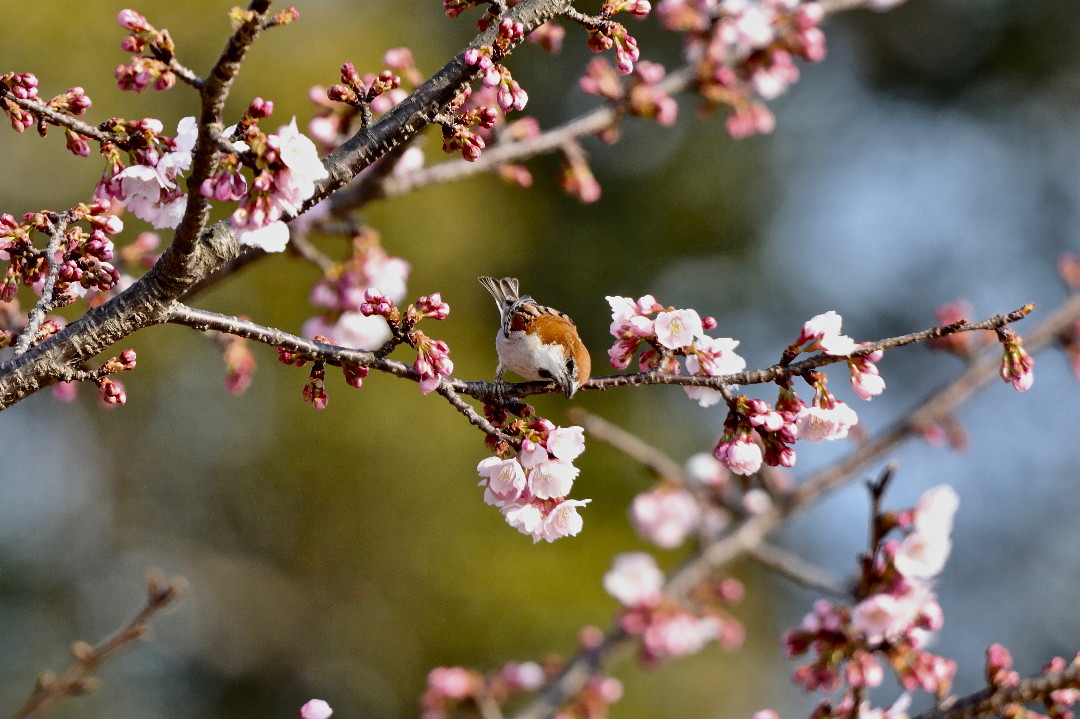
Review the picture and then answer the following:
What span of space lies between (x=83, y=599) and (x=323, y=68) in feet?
18.9

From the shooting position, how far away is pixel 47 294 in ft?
3.62

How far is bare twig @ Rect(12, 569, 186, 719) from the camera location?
1.54 meters

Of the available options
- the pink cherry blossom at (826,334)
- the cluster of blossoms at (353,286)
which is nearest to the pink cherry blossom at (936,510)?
the pink cherry blossom at (826,334)

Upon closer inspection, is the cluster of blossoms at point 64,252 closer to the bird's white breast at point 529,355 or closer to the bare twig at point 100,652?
the bare twig at point 100,652

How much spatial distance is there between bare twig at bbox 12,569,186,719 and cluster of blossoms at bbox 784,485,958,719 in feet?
3.95

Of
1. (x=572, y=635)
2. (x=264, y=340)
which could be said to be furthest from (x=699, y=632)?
(x=572, y=635)

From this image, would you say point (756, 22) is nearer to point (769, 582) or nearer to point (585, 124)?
point (585, 124)

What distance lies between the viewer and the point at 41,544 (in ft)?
27.6

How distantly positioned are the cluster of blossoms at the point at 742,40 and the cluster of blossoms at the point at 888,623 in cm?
138

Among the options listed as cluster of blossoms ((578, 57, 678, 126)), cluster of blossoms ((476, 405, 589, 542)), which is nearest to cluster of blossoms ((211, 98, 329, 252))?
cluster of blossoms ((476, 405, 589, 542))

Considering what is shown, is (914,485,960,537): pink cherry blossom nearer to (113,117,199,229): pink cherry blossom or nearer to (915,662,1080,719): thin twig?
(915,662,1080,719): thin twig

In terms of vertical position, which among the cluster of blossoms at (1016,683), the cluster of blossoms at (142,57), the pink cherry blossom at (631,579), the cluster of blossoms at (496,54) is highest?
the pink cherry blossom at (631,579)

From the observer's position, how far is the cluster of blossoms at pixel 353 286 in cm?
233

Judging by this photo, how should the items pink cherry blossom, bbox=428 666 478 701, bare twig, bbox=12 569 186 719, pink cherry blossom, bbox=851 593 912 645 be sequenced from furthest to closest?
pink cherry blossom, bbox=428 666 478 701
pink cherry blossom, bbox=851 593 912 645
bare twig, bbox=12 569 186 719
